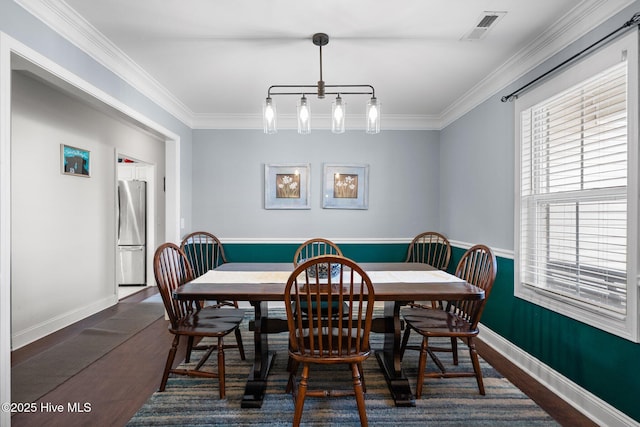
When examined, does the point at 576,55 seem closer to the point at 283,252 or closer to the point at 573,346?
the point at 573,346

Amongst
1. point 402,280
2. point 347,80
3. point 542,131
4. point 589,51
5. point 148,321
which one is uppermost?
point 347,80

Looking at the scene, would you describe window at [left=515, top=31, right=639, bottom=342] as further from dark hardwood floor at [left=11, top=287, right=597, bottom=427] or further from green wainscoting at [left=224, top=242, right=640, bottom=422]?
dark hardwood floor at [left=11, top=287, right=597, bottom=427]

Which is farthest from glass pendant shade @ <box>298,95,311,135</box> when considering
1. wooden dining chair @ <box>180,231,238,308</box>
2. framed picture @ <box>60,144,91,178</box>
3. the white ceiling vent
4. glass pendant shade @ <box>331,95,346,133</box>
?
framed picture @ <box>60,144,91,178</box>

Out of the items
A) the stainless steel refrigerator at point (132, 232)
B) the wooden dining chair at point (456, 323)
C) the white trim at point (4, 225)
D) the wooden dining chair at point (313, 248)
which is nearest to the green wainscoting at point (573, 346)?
the wooden dining chair at point (456, 323)

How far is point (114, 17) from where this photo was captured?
6.80 ft

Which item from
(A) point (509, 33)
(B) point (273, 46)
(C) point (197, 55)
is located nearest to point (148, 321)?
(C) point (197, 55)

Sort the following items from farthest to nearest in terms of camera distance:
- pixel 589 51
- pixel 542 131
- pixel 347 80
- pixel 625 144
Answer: pixel 347 80
pixel 542 131
pixel 589 51
pixel 625 144

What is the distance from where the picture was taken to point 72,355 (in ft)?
8.87

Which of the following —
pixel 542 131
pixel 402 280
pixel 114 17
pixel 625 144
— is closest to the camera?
pixel 625 144

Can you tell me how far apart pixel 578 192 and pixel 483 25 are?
1215 mm

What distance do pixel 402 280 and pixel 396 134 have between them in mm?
2509

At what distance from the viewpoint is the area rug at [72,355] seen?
221 centimetres

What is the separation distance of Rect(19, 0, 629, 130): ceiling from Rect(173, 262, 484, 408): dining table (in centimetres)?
166

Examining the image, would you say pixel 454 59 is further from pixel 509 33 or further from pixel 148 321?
pixel 148 321
